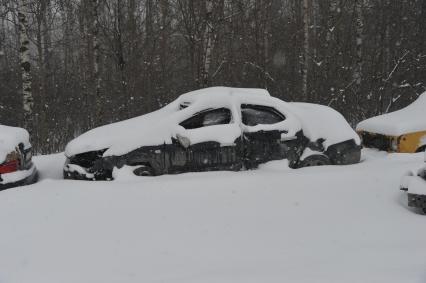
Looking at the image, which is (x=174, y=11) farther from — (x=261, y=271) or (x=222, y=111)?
(x=261, y=271)

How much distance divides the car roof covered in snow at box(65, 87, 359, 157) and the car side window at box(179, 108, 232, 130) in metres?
0.08

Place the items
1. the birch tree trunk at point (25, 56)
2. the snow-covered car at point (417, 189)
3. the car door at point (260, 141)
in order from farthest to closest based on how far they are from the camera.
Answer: the birch tree trunk at point (25, 56), the car door at point (260, 141), the snow-covered car at point (417, 189)

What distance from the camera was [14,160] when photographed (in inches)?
259

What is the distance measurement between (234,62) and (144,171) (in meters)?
9.63

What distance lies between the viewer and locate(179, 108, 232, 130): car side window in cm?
734

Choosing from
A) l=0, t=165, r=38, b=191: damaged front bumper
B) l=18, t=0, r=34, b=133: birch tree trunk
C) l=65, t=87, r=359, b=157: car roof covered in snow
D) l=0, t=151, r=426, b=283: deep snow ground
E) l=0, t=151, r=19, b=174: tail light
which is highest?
l=18, t=0, r=34, b=133: birch tree trunk

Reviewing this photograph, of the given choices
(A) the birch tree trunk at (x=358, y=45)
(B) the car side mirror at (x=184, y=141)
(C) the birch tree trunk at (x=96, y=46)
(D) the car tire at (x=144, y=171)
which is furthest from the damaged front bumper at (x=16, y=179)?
(A) the birch tree trunk at (x=358, y=45)

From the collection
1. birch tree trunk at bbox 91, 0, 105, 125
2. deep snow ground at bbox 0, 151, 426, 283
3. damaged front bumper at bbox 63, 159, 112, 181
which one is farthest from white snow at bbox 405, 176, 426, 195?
birch tree trunk at bbox 91, 0, 105, 125

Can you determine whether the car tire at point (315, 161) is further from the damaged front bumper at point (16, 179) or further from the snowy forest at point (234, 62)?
the snowy forest at point (234, 62)

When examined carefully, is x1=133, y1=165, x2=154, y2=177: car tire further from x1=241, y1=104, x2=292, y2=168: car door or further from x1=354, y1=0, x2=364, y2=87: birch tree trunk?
x1=354, y1=0, x2=364, y2=87: birch tree trunk

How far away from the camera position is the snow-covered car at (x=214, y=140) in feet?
23.1

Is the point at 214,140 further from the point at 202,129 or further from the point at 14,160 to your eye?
the point at 14,160

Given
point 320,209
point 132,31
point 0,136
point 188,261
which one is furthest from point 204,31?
point 188,261

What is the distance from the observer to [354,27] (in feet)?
53.3
